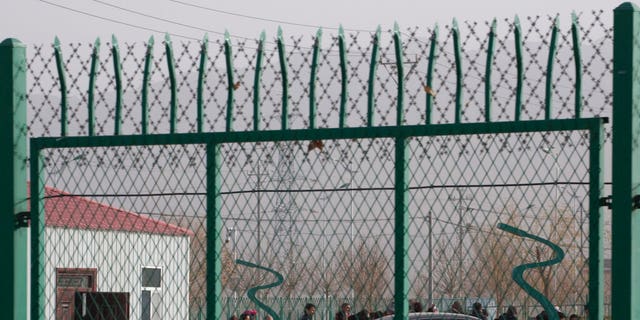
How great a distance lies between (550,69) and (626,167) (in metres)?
0.53

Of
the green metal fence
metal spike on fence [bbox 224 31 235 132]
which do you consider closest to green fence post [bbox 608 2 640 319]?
the green metal fence

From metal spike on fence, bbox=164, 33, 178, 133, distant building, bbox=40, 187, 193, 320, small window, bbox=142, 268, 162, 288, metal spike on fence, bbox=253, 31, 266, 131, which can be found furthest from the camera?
small window, bbox=142, 268, 162, 288

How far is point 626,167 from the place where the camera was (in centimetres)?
500

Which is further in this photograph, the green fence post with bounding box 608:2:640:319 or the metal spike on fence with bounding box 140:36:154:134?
the metal spike on fence with bounding box 140:36:154:134

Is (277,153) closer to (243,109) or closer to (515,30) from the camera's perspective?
(243,109)

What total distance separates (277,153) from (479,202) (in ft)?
3.53

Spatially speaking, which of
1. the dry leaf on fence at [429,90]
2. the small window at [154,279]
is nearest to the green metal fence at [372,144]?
the dry leaf on fence at [429,90]

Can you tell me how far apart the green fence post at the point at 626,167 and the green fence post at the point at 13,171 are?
10.1ft

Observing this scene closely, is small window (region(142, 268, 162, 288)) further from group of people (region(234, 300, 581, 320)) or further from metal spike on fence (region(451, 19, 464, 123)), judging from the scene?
metal spike on fence (region(451, 19, 464, 123))

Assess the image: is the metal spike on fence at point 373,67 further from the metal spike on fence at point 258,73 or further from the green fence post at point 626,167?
the green fence post at point 626,167

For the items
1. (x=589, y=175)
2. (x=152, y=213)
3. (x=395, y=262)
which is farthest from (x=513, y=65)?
(x=152, y=213)

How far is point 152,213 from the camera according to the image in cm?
575

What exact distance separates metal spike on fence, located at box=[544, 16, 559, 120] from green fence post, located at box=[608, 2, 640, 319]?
0.82 feet

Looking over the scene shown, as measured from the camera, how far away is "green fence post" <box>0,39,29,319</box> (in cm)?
629
